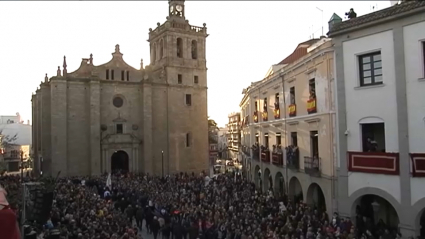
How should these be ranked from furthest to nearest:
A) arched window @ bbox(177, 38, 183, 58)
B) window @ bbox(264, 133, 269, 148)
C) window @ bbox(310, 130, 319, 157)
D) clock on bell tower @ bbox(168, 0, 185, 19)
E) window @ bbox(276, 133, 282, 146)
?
clock on bell tower @ bbox(168, 0, 185, 19)
arched window @ bbox(177, 38, 183, 58)
window @ bbox(264, 133, 269, 148)
window @ bbox(276, 133, 282, 146)
window @ bbox(310, 130, 319, 157)

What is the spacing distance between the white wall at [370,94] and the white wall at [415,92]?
0.58 metres

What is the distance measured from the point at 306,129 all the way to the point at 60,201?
40.8 ft

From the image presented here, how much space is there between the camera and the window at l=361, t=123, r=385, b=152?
14.9 metres

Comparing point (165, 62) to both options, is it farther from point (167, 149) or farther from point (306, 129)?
point (306, 129)

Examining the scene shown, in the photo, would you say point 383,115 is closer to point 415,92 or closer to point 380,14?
point 415,92

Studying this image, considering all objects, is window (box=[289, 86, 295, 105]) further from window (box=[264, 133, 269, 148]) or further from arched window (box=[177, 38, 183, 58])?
arched window (box=[177, 38, 183, 58])

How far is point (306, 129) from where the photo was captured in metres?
19.2

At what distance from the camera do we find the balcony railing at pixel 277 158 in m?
22.7

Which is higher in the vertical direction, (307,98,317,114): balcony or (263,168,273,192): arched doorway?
(307,98,317,114): balcony

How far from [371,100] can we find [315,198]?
6804 mm

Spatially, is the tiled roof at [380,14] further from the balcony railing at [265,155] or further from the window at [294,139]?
the balcony railing at [265,155]

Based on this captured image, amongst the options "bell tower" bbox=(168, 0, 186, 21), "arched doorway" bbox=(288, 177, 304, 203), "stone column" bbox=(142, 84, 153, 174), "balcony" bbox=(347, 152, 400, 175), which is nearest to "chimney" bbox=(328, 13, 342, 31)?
"balcony" bbox=(347, 152, 400, 175)

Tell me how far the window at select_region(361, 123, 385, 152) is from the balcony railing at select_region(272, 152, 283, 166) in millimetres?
7916

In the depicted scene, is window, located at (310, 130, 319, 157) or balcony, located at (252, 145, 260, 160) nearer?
window, located at (310, 130, 319, 157)
